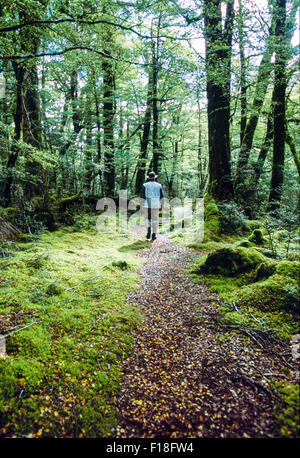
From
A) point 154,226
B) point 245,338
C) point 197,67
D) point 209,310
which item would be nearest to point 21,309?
point 209,310

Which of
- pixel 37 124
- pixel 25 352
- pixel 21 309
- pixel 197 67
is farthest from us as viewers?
pixel 37 124

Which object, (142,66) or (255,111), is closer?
(255,111)

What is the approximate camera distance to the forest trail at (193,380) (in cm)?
198

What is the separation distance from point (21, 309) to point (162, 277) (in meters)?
2.99

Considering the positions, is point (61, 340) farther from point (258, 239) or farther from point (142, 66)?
point (142, 66)

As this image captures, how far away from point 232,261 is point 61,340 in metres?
3.53

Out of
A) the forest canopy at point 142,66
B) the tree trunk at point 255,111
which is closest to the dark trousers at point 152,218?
the forest canopy at point 142,66

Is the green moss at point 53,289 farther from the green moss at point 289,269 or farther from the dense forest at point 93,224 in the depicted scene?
the green moss at point 289,269

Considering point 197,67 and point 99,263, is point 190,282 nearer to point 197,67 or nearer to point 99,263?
point 99,263

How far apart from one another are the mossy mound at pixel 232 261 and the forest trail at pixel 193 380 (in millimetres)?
973

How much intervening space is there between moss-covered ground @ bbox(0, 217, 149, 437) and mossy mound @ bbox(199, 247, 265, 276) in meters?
1.82

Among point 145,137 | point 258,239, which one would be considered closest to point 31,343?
point 258,239

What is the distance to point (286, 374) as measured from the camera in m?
2.29

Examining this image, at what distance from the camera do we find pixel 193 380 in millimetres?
2473
